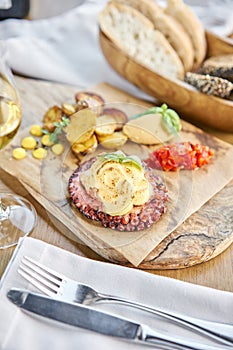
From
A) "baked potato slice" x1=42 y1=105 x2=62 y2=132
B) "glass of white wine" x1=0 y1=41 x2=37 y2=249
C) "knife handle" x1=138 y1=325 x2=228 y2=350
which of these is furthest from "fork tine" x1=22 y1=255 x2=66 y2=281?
"baked potato slice" x1=42 y1=105 x2=62 y2=132

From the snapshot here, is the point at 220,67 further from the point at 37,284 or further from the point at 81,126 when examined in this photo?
the point at 37,284

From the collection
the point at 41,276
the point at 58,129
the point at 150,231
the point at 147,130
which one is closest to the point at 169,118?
the point at 147,130

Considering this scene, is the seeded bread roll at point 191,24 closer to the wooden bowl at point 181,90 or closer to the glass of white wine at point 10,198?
the wooden bowl at point 181,90

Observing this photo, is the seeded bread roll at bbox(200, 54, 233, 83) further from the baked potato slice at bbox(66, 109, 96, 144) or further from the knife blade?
the knife blade

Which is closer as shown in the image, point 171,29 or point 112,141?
point 112,141

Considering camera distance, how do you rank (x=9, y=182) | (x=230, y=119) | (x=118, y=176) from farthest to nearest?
1. (x=230, y=119)
2. (x=9, y=182)
3. (x=118, y=176)

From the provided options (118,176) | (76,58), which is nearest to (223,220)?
(118,176)

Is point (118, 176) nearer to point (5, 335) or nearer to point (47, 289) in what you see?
point (47, 289)

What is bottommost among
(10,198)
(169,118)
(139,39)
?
(10,198)
